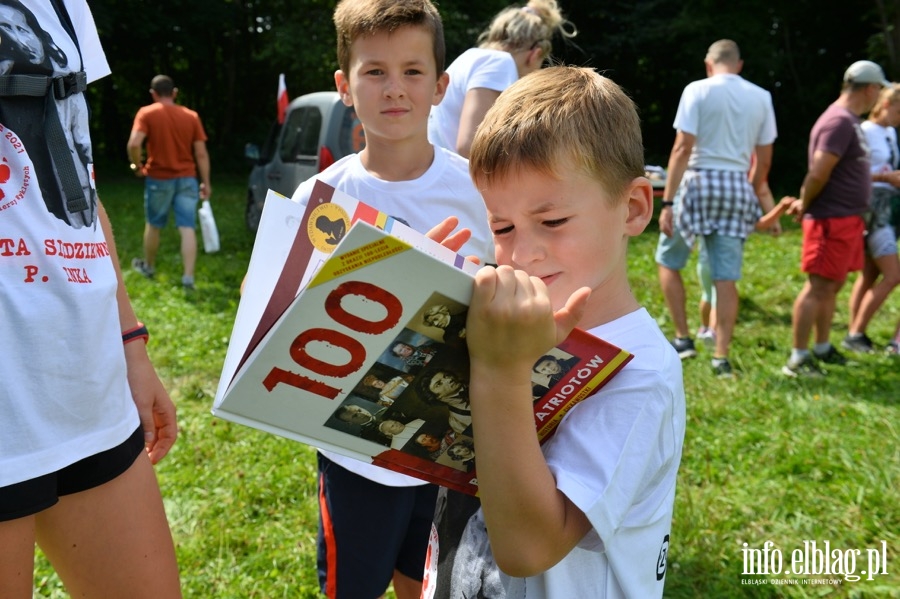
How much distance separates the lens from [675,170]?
5.50 metres

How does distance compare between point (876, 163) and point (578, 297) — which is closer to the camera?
point (578, 297)

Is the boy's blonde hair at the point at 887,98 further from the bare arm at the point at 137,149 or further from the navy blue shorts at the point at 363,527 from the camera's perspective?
the bare arm at the point at 137,149

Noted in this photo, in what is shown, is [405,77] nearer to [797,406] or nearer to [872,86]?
[797,406]

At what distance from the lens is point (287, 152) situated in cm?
911

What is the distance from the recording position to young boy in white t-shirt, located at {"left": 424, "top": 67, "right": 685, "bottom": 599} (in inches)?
40.3

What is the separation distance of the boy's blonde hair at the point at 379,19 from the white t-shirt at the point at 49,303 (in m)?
0.78

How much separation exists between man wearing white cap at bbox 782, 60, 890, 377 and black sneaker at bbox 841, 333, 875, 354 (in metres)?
0.68

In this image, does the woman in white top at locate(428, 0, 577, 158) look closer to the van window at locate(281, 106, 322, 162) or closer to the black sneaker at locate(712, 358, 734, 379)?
the black sneaker at locate(712, 358, 734, 379)

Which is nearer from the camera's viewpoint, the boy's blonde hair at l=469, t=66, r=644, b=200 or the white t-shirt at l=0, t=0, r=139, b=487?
the boy's blonde hair at l=469, t=66, r=644, b=200

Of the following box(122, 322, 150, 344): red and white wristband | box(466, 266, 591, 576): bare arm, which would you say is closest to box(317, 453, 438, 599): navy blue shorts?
box(122, 322, 150, 344): red and white wristband

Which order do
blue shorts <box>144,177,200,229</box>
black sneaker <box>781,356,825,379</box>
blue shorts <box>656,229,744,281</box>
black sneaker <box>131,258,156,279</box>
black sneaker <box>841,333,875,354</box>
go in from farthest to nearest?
black sneaker <box>131,258,156,279</box>
blue shorts <box>144,177,200,229</box>
black sneaker <box>841,333,875,354</box>
blue shorts <box>656,229,744,281</box>
black sneaker <box>781,356,825,379</box>

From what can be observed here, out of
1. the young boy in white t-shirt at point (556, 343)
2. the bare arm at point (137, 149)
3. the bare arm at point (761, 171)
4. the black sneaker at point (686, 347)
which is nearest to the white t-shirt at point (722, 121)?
the bare arm at point (761, 171)

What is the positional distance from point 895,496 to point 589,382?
2.77m

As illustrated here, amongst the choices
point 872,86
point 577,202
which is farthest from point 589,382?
point 872,86
